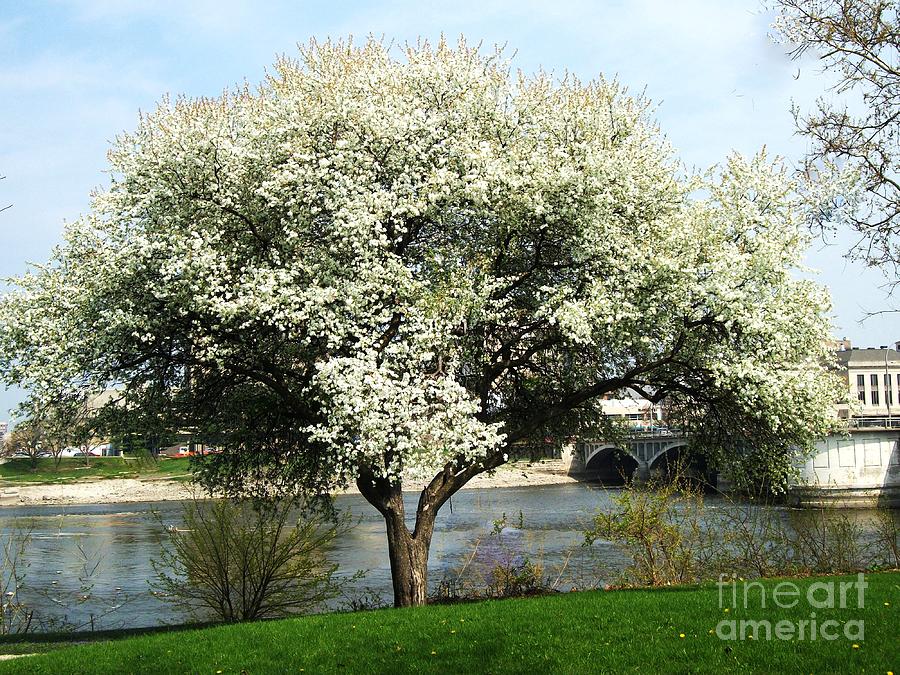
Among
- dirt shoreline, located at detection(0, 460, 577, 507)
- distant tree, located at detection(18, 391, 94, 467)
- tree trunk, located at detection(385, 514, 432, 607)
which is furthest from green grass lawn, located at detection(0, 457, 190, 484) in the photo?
tree trunk, located at detection(385, 514, 432, 607)

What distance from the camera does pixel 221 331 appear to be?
15.8 meters

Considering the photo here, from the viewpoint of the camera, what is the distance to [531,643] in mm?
11195

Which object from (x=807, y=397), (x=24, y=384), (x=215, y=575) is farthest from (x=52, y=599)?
(x=807, y=397)

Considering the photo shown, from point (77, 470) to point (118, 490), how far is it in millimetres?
21489

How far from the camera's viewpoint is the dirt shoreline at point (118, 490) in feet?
270

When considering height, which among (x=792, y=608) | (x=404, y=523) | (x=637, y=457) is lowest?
(x=637, y=457)

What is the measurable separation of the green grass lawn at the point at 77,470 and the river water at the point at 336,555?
3262 cm

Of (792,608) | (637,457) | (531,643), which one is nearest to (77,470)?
(637,457)

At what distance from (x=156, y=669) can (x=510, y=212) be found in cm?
968

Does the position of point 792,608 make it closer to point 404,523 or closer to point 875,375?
point 404,523

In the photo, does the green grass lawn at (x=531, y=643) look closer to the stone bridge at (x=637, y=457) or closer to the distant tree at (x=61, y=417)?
the distant tree at (x=61, y=417)

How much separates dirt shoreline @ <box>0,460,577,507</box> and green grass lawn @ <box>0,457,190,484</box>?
333 cm

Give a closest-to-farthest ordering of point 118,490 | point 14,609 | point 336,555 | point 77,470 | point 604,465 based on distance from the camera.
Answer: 1. point 14,609
2. point 336,555
3. point 118,490
4. point 604,465
5. point 77,470

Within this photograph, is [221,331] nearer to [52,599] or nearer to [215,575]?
[215,575]
